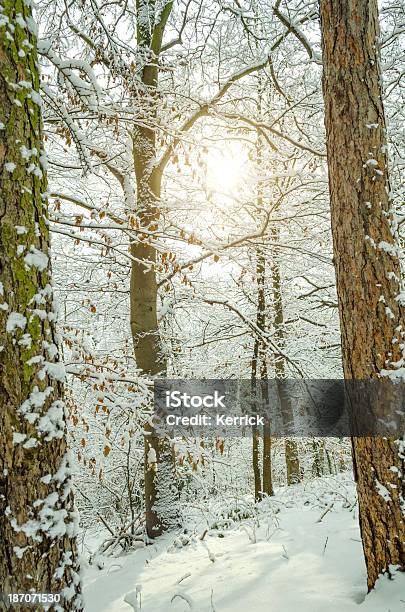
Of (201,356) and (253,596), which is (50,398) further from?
(201,356)

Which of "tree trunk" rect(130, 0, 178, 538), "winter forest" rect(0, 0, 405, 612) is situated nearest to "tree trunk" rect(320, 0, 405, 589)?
"winter forest" rect(0, 0, 405, 612)

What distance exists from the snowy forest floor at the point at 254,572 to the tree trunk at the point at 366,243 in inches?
13.9

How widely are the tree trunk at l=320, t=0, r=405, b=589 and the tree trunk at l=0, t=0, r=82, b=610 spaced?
1.86 meters

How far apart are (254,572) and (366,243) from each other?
2.89 metres

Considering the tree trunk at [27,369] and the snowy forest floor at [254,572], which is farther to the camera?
the snowy forest floor at [254,572]

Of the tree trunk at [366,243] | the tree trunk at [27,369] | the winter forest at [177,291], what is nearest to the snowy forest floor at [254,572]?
the winter forest at [177,291]

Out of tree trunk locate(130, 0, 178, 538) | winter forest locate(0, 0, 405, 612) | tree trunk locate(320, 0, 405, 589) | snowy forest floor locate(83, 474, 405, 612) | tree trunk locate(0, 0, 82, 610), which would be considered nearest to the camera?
tree trunk locate(0, 0, 82, 610)

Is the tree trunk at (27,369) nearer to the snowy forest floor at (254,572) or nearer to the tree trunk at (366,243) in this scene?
the snowy forest floor at (254,572)

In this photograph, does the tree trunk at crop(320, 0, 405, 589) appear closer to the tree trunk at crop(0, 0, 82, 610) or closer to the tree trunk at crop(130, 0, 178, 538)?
the tree trunk at crop(0, 0, 82, 610)

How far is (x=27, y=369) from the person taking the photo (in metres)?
2.00

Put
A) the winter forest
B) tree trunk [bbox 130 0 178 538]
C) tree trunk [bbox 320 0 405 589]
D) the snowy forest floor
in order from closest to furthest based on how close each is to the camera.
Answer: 1. the winter forest
2. tree trunk [bbox 320 0 405 589]
3. the snowy forest floor
4. tree trunk [bbox 130 0 178 538]

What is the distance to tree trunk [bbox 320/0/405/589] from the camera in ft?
8.87

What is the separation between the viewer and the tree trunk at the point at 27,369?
1905 mm

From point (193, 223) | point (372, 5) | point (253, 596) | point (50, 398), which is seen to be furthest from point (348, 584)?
point (193, 223)
